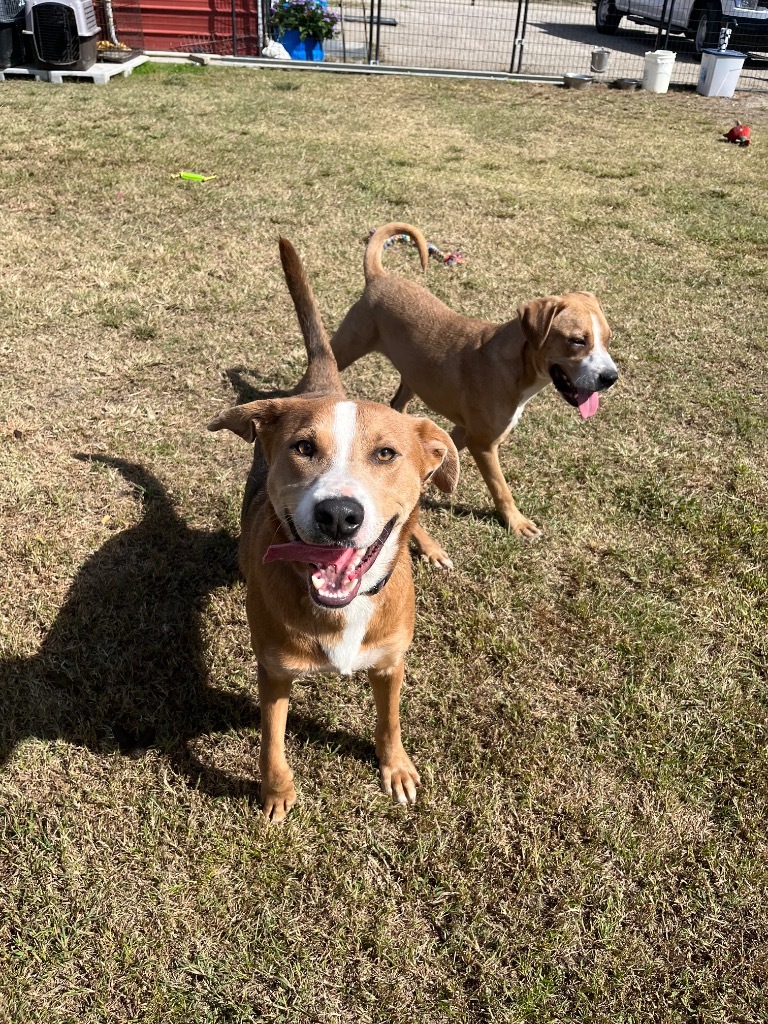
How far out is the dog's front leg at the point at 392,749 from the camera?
2.48 metres

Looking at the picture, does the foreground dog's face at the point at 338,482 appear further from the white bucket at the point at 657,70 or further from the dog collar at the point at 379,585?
the white bucket at the point at 657,70

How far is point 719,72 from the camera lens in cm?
1361

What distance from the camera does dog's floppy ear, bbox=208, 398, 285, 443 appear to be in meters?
2.23

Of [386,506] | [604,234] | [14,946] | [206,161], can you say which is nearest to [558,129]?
[604,234]

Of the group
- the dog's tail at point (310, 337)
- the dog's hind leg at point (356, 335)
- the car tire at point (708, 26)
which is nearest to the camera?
the dog's tail at point (310, 337)

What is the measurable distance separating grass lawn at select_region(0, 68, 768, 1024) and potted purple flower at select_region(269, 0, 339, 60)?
1023 cm

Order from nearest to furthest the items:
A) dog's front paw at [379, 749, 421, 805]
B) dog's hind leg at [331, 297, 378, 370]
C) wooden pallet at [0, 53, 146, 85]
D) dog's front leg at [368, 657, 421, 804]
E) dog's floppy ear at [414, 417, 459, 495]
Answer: dog's floppy ear at [414, 417, 459, 495] → dog's front leg at [368, 657, 421, 804] → dog's front paw at [379, 749, 421, 805] → dog's hind leg at [331, 297, 378, 370] → wooden pallet at [0, 53, 146, 85]

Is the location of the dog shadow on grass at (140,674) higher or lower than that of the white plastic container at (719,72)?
lower

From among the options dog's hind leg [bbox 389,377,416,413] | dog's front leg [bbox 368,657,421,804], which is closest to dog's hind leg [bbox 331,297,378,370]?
dog's hind leg [bbox 389,377,416,413]

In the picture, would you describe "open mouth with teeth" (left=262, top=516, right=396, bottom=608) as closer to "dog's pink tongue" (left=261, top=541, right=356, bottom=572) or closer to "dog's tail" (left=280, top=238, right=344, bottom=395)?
"dog's pink tongue" (left=261, top=541, right=356, bottom=572)

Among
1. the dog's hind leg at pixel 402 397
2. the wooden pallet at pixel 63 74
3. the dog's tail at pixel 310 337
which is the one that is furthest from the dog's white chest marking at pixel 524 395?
the wooden pallet at pixel 63 74

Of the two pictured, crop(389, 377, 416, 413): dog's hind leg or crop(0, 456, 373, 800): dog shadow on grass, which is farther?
crop(389, 377, 416, 413): dog's hind leg

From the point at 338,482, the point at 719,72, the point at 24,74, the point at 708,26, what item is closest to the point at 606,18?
the point at 708,26

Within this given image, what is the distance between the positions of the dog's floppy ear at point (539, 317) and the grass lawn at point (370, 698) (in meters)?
0.92
